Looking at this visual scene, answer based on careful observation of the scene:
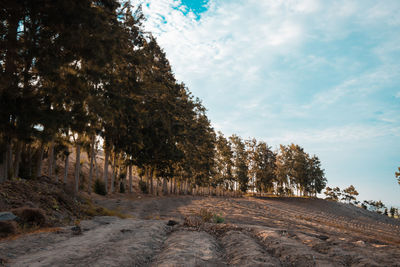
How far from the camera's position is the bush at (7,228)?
8.09m

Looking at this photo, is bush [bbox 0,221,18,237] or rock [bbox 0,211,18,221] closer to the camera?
bush [bbox 0,221,18,237]

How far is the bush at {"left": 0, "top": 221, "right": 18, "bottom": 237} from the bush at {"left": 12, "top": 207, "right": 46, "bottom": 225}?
5.02 ft

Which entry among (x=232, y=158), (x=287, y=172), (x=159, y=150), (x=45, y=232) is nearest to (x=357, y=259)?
(x=45, y=232)

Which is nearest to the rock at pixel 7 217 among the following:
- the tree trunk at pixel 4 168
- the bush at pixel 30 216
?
the bush at pixel 30 216

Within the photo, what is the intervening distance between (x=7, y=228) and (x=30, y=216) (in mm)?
1857

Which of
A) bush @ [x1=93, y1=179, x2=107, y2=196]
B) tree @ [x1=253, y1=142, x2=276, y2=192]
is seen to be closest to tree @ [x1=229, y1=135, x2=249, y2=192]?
tree @ [x1=253, y1=142, x2=276, y2=192]

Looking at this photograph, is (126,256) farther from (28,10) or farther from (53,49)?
(28,10)

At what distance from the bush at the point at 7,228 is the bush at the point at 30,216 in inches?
60.2

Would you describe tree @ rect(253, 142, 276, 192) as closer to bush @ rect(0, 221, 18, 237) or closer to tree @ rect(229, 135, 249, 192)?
tree @ rect(229, 135, 249, 192)

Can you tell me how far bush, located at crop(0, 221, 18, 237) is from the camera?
8.09 m

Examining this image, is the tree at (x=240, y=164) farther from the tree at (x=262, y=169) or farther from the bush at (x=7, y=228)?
the bush at (x=7, y=228)

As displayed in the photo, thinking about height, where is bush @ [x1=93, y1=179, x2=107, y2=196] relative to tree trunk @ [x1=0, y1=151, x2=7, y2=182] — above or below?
below

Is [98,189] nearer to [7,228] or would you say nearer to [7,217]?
[7,217]

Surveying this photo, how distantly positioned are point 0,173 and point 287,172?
242 ft
